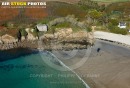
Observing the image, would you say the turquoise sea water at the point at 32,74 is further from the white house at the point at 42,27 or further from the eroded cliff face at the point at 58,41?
the white house at the point at 42,27

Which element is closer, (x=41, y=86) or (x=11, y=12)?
(x=41, y=86)

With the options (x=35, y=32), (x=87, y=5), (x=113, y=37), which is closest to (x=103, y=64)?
(x=113, y=37)

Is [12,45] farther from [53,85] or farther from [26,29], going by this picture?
[53,85]

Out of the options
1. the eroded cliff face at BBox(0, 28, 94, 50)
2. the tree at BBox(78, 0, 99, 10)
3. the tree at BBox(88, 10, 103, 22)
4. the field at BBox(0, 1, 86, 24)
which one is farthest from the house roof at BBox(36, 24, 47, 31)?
the tree at BBox(78, 0, 99, 10)

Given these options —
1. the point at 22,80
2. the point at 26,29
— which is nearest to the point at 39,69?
the point at 22,80

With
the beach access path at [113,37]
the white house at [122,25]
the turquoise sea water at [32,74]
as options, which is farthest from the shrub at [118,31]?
the turquoise sea water at [32,74]

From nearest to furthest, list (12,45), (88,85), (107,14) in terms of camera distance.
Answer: (88,85) < (12,45) < (107,14)

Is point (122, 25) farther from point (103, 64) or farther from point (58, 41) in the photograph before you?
point (103, 64)

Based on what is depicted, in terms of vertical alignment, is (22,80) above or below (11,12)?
below
